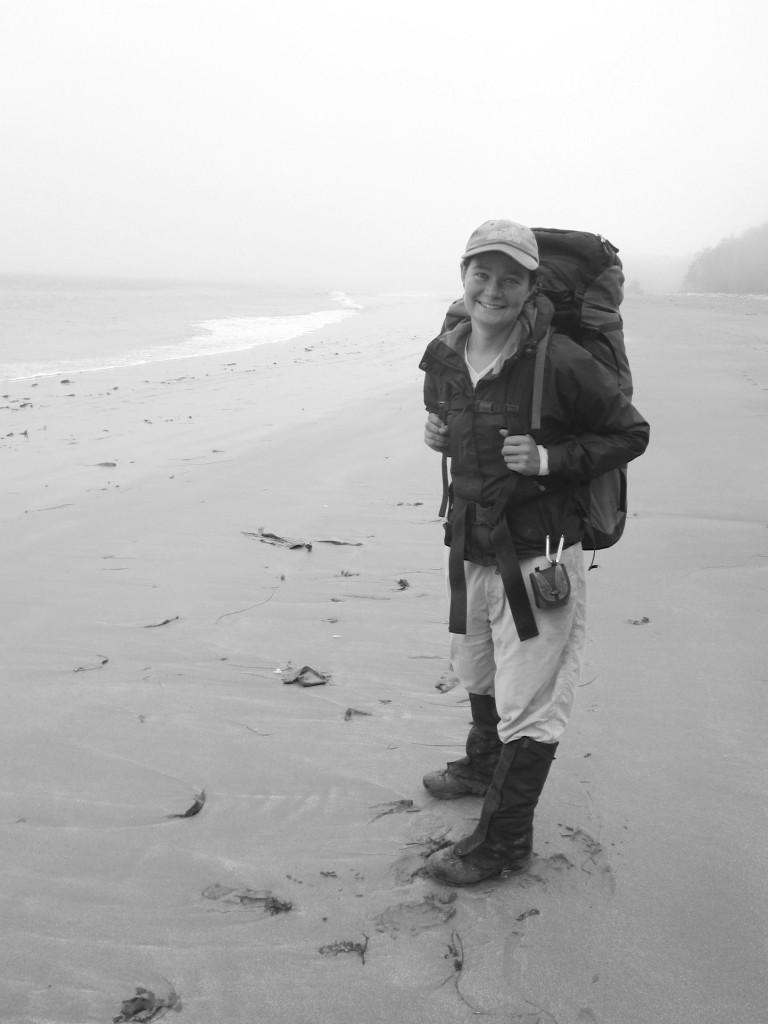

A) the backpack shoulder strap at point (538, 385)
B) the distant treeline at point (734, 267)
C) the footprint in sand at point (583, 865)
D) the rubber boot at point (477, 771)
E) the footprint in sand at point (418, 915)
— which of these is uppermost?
the distant treeline at point (734, 267)

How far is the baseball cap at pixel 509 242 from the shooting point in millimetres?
2549

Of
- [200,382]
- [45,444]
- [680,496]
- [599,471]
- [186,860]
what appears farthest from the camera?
[200,382]

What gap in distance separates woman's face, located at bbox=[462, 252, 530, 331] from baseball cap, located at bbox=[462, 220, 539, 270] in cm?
3

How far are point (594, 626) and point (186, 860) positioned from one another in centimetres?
239

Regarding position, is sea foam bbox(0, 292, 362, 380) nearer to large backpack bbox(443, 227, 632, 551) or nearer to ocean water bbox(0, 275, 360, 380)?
ocean water bbox(0, 275, 360, 380)

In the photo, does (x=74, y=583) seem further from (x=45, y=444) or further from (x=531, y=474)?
(x=45, y=444)

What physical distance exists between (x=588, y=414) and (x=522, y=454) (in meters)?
0.24

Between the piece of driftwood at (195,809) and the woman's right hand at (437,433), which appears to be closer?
the woman's right hand at (437,433)

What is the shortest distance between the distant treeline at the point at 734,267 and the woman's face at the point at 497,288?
53.7m

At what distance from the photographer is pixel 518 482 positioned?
8.65 feet

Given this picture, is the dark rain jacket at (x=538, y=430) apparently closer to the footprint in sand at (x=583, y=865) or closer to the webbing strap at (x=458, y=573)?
the webbing strap at (x=458, y=573)

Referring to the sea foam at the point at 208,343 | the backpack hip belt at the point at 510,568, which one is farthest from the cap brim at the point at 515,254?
the sea foam at the point at 208,343

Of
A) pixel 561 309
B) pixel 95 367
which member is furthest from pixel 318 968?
pixel 95 367

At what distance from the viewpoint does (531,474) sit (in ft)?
8.38
